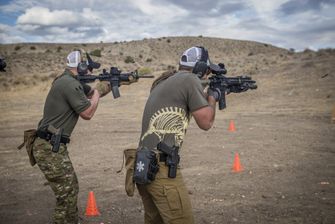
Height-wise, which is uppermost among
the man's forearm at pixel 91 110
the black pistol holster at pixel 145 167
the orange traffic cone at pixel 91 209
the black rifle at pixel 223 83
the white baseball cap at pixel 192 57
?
the white baseball cap at pixel 192 57

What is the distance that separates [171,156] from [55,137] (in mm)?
1563

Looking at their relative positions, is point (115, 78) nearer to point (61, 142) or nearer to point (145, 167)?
point (61, 142)

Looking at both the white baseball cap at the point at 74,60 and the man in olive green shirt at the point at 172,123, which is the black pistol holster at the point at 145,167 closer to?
the man in olive green shirt at the point at 172,123

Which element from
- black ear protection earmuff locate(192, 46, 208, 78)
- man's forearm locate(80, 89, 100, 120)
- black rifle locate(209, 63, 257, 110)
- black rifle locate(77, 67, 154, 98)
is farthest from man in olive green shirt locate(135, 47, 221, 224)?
black rifle locate(77, 67, 154, 98)

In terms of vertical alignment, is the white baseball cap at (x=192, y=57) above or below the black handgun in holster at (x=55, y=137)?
above

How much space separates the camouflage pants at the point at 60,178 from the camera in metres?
4.00

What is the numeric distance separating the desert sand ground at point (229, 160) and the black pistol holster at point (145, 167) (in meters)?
2.24

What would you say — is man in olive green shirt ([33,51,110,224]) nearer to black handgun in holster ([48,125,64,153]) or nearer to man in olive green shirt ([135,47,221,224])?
black handgun in holster ([48,125,64,153])

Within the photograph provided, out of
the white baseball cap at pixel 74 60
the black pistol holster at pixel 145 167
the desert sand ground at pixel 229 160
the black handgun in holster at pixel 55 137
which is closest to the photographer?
the black pistol holster at pixel 145 167

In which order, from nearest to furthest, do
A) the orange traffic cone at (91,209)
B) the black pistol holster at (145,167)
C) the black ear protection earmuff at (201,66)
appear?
the black pistol holster at (145,167) → the black ear protection earmuff at (201,66) → the orange traffic cone at (91,209)

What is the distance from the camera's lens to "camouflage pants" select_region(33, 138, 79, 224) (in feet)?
13.1

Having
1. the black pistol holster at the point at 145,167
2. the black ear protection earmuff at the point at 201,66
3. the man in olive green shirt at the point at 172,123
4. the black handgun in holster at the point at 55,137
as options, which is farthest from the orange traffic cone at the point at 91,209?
the black ear protection earmuff at the point at 201,66

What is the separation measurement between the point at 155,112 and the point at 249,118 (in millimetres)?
11941

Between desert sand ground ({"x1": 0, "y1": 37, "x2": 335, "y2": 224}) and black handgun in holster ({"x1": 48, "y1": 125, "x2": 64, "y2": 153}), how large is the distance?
1.50 meters
